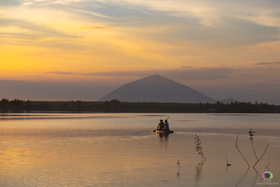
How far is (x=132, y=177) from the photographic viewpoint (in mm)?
17516

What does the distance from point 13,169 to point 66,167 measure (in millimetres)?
2757

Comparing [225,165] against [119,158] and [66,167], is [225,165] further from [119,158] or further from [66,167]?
[66,167]

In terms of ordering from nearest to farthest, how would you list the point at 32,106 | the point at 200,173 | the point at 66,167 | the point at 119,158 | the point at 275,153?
the point at 200,173 → the point at 66,167 → the point at 119,158 → the point at 275,153 → the point at 32,106

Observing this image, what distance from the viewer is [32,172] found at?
60.5 feet

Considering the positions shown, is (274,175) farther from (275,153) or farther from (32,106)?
(32,106)

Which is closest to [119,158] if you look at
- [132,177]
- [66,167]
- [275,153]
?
[66,167]

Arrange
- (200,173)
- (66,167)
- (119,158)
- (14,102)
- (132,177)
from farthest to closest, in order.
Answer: (14,102) → (119,158) → (66,167) → (200,173) → (132,177)

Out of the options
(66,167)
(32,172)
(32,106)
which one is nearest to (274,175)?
(66,167)

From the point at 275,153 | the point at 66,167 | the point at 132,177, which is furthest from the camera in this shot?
the point at 275,153

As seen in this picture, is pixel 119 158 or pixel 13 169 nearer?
pixel 13 169

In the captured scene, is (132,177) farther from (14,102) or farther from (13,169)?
(14,102)

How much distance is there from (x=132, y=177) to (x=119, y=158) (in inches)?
224

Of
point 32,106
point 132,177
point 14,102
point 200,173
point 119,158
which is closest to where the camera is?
point 132,177

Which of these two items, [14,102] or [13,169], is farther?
[14,102]
